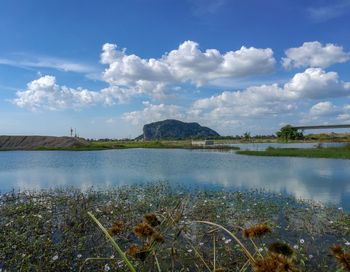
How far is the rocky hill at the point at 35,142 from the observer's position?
259 ft

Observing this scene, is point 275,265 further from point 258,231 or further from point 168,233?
point 168,233

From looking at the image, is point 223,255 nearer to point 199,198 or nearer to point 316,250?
point 316,250

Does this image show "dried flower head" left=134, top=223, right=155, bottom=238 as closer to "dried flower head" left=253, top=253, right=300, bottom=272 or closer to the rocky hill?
"dried flower head" left=253, top=253, right=300, bottom=272

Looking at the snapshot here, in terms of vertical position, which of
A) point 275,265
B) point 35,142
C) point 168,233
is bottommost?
point 168,233

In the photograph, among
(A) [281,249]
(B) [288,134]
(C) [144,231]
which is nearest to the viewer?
(A) [281,249]

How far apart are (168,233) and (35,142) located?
274 feet

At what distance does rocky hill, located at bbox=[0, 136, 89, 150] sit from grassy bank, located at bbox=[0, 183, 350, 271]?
68.7 m

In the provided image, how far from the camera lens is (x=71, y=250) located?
7371mm

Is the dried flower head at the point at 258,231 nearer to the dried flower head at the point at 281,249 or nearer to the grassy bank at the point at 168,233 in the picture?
the grassy bank at the point at 168,233

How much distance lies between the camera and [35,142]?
83688 mm

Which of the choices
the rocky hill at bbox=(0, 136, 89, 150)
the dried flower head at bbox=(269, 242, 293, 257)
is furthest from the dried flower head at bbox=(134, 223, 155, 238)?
the rocky hill at bbox=(0, 136, 89, 150)

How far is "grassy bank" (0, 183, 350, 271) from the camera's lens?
20.7 feet

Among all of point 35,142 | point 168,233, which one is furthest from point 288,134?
point 168,233

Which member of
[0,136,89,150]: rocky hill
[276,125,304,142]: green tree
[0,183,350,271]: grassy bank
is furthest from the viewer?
[276,125,304,142]: green tree
